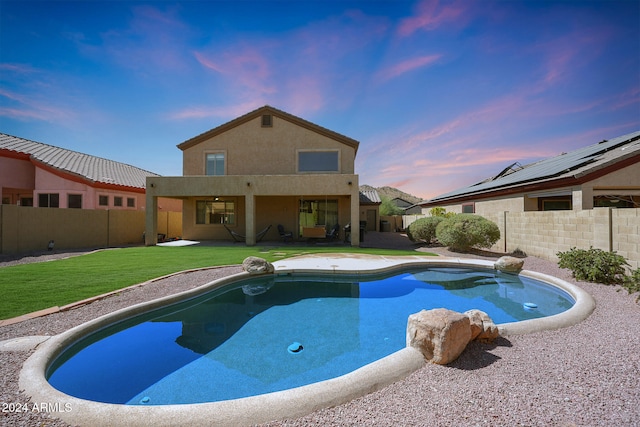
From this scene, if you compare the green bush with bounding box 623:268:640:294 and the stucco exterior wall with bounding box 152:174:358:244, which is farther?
the stucco exterior wall with bounding box 152:174:358:244

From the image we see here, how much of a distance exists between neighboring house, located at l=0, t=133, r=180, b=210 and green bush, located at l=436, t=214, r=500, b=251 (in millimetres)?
20316

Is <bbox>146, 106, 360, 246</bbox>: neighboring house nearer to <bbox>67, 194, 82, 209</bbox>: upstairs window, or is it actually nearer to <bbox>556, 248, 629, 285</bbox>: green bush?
<bbox>67, 194, 82, 209</bbox>: upstairs window

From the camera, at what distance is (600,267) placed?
660cm

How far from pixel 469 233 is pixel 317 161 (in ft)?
29.5

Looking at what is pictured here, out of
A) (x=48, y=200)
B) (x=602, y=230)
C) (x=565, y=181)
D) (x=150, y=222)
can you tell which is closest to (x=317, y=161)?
(x=150, y=222)

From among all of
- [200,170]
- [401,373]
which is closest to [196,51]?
[200,170]

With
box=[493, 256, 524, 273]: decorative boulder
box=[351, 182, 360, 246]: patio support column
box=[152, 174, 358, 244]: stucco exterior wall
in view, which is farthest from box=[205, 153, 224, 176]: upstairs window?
box=[493, 256, 524, 273]: decorative boulder

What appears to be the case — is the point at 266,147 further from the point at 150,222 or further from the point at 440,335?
the point at 440,335

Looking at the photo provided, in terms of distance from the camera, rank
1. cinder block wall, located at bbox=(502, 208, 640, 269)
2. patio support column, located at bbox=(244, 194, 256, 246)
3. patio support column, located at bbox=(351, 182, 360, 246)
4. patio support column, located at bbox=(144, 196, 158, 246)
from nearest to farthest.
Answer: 1. cinder block wall, located at bbox=(502, 208, 640, 269)
2. patio support column, located at bbox=(351, 182, 360, 246)
3. patio support column, located at bbox=(244, 194, 256, 246)
4. patio support column, located at bbox=(144, 196, 158, 246)

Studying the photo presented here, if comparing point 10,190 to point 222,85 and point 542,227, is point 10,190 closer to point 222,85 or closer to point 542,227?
point 222,85

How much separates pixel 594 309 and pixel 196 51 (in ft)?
49.8

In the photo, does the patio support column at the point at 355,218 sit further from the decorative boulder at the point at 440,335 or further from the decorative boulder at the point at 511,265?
the decorative boulder at the point at 440,335

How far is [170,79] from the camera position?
12586 millimetres

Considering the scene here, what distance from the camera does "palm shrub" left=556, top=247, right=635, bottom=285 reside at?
6.53 meters
